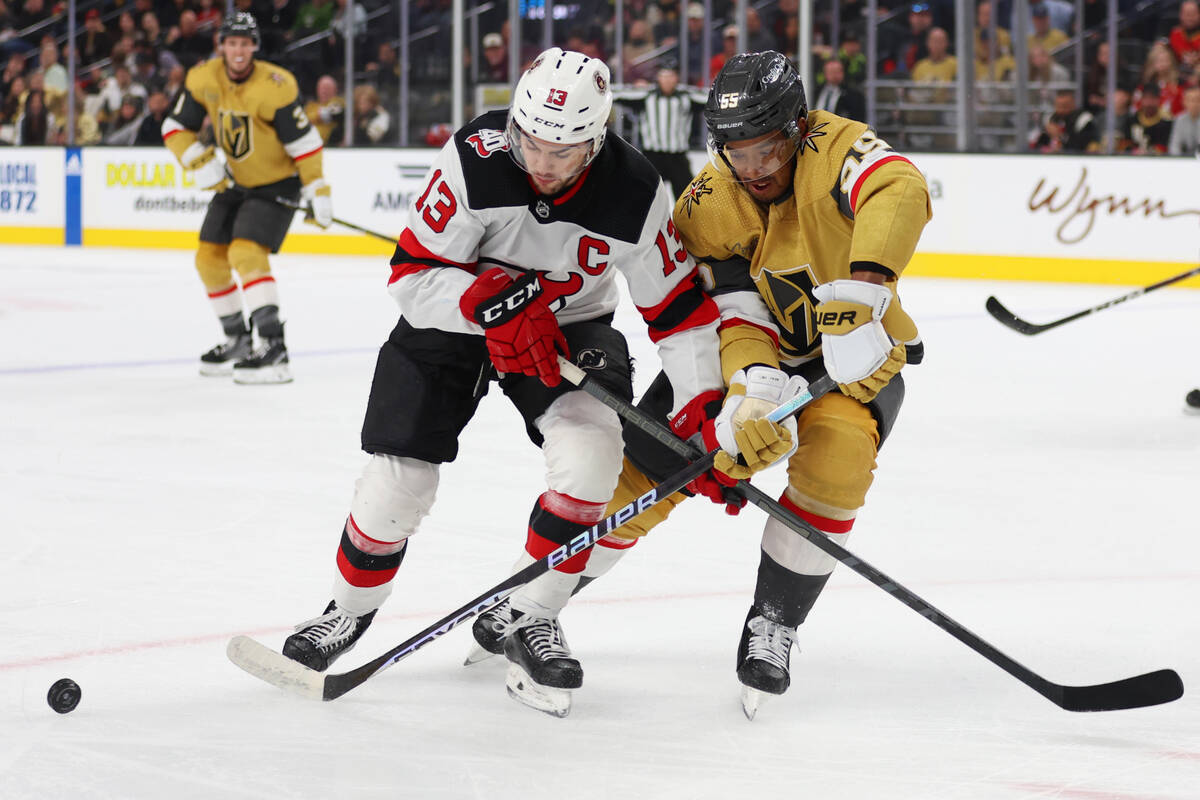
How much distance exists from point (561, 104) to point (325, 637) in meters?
0.87

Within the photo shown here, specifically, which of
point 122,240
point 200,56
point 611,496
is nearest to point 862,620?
point 611,496

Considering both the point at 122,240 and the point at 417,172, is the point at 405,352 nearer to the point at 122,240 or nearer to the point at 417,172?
the point at 417,172

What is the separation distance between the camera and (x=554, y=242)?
2.19 meters

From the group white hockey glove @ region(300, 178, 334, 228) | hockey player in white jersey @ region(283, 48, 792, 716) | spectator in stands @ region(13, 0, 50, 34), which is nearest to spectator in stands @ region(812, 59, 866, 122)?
white hockey glove @ region(300, 178, 334, 228)

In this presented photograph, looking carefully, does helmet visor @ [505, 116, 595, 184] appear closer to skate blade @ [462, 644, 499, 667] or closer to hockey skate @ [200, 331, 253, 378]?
skate blade @ [462, 644, 499, 667]

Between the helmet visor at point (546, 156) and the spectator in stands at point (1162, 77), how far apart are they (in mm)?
7545

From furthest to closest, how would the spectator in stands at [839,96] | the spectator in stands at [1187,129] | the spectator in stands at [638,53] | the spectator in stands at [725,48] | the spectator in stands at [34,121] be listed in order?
the spectator in stands at [34,121], the spectator in stands at [638,53], the spectator in stands at [725,48], the spectator in stands at [839,96], the spectator in stands at [1187,129]

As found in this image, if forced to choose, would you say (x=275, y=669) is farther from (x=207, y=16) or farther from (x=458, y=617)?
(x=207, y=16)

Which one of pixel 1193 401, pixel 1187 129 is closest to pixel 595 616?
pixel 1193 401

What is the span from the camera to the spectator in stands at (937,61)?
961 cm

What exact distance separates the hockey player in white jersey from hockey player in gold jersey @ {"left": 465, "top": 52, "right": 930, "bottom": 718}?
0.09 meters

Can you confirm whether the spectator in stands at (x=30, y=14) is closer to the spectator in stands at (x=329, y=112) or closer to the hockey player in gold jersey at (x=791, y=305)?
the spectator in stands at (x=329, y=112)

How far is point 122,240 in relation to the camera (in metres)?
11.1

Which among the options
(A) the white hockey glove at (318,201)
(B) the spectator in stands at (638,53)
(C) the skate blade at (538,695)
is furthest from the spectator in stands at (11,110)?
(C) the skate blade at (538,695)
